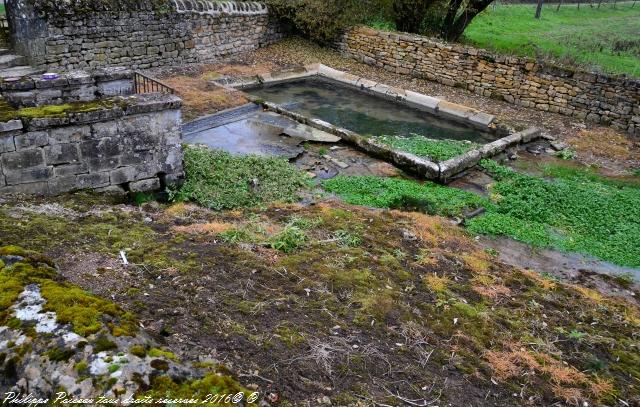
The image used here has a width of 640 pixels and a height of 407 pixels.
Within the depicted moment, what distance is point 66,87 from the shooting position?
25.6 feet

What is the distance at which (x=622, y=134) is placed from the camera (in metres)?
12.6

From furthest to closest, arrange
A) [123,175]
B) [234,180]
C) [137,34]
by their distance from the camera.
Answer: [137,34]
[234,180]
[123,175]

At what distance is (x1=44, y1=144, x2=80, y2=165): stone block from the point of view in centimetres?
656

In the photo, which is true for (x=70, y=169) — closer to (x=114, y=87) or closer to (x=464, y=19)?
(x=114, y=87)

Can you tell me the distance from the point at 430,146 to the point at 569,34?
17503 millimetres

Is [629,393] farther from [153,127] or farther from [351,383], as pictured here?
[153,127]

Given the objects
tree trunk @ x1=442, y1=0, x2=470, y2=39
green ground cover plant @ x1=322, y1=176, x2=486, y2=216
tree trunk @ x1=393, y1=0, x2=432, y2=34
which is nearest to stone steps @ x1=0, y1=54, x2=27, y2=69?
green ground cover plant @ x1=322, y1=176, x2=486, y2=216

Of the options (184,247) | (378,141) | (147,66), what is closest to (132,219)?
(184,247)

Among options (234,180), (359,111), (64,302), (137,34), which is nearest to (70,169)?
(234,180)

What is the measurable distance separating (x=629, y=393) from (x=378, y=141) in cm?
743

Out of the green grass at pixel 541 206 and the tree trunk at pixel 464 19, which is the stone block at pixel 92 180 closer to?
the green grass at pixel 541 206

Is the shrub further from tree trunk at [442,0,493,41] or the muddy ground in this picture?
the muddy ground

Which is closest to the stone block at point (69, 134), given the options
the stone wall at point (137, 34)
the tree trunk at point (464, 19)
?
the stone wall at point (137, 34)

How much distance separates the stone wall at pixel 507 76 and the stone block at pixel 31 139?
12215 millimetres
